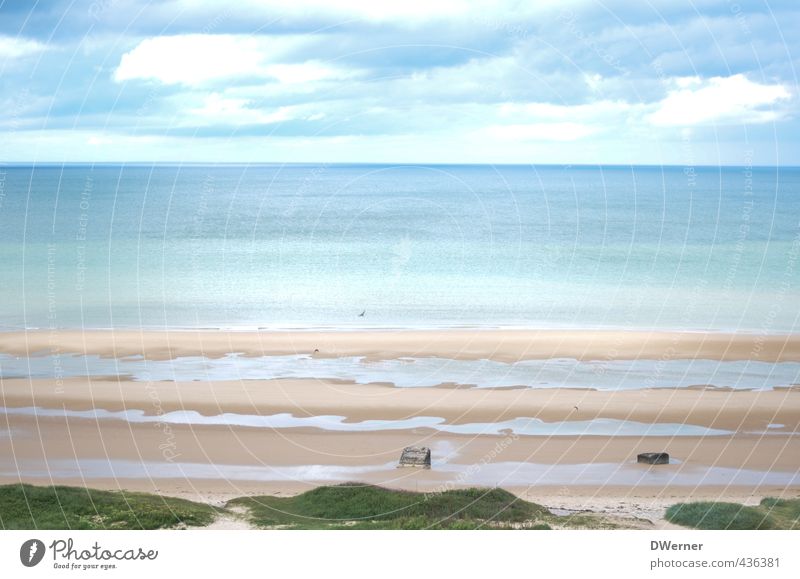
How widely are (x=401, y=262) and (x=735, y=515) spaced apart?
4972 cm

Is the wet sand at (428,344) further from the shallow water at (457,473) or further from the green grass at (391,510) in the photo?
the green grass at (391,510)

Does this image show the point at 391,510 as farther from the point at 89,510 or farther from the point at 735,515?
the point at 735,515

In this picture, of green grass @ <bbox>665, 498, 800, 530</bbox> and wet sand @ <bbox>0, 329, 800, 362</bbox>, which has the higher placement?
wet sand @ <bbox>0, 329, 800, 362</bbox>

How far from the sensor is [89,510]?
19031mm

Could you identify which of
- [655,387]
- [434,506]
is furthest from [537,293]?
[434,506]

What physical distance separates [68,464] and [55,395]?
7675 millimetres

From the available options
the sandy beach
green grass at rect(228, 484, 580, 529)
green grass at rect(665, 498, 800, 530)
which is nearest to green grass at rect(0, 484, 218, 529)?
green grass at rect(228, 484, 580, 529)

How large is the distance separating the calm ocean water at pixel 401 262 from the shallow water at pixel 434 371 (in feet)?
25.4

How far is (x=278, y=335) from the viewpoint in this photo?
41.8 metres

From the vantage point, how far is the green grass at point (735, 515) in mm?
19109

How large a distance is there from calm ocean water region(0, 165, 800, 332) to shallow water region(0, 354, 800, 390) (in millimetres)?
7735

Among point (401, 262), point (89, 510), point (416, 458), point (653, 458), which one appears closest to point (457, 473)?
point (416, 458)

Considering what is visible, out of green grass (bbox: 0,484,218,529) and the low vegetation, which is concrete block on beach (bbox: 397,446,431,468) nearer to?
the low vegetation

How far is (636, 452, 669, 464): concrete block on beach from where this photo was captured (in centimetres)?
2456
